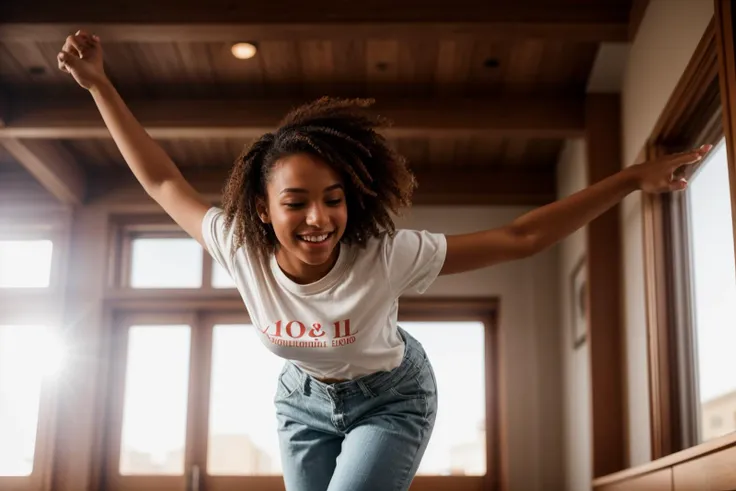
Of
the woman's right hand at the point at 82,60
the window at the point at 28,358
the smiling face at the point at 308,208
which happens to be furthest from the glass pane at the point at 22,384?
the smiling face at the point at 308,208

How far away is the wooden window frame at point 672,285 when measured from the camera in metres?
3.60

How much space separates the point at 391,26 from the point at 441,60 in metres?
0.63

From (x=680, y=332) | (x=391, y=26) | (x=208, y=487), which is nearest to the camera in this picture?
(x=680, y=332)

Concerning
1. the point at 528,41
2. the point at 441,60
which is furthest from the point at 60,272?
the point at 528,41

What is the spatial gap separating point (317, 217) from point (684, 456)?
5.51 ft

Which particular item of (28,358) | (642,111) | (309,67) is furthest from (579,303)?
(28,358)

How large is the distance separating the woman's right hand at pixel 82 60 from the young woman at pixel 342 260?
10.8 inches

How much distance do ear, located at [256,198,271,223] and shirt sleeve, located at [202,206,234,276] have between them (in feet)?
0.21

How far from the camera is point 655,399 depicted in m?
3.93

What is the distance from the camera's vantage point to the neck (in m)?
1.79

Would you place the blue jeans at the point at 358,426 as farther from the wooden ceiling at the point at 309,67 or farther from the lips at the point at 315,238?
the wooden ceiling at the point at 309,67

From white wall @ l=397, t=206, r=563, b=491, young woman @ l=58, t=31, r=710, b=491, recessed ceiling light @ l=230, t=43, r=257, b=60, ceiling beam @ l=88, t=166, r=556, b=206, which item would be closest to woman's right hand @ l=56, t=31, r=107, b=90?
young woman @ l=58, t=31, r=710, b=491

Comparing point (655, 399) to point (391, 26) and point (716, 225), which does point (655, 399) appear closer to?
point (716, 225)

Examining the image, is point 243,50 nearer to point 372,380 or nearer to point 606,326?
point 606,326
